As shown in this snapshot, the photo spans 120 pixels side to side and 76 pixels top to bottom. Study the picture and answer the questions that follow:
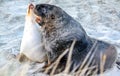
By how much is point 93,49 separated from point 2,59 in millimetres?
1343

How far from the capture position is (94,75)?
268 inches

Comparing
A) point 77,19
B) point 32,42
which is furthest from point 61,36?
point 77,19

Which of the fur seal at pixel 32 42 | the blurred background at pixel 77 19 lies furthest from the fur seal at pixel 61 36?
the blurred background at pixel 77 19

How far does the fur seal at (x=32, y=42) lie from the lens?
275 inches

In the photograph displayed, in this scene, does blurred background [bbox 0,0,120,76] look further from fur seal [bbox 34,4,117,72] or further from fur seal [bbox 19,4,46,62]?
fur seal [bbox 34,4,117,72]

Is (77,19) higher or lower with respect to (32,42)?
lower

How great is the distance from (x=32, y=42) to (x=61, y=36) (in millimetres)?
409

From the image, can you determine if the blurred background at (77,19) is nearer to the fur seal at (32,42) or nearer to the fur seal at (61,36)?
the fur seal at (32,42)

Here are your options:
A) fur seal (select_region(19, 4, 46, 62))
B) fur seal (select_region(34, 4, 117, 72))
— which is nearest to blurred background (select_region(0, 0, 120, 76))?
fur seal (select_region(19, 4, 46, 62))

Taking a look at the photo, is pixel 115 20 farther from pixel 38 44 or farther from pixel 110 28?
pixel 38 44

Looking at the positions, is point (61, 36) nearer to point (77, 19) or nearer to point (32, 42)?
point (32, 42)

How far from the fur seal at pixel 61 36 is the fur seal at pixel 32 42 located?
8cm

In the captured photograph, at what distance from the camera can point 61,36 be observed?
695cm

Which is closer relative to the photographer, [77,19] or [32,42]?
[32,42]
